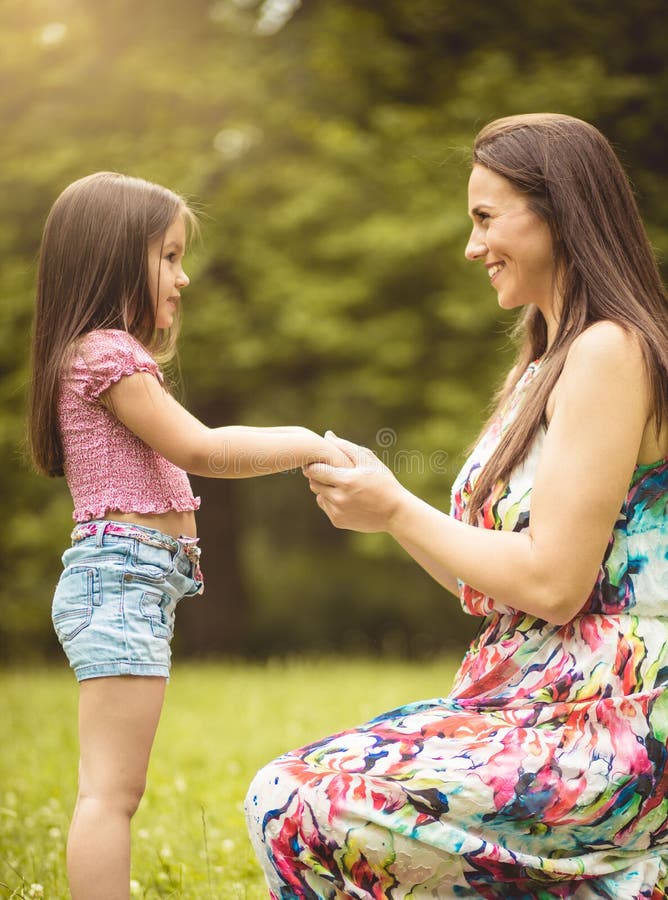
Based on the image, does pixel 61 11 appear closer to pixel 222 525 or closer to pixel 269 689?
pixel 222 525

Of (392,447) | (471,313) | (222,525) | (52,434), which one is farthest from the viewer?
(222,525)

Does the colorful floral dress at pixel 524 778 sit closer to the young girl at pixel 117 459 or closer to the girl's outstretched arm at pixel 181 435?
the young girl at pixel 117 459

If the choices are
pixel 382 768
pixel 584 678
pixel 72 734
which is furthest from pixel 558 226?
pixel 72 734

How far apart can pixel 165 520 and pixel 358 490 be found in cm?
49

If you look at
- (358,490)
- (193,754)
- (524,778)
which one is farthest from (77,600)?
(193,754)

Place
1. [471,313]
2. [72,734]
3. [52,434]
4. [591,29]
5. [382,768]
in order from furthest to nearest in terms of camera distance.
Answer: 1. [471,313]
2. [591,29]
3. [72,734]
4. [52,434]
5. [382,768]

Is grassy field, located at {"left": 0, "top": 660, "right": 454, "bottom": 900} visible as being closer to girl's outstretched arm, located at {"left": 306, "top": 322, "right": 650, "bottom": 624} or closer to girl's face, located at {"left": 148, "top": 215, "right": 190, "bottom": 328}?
girl's outstretched arm, located at {"left": 306, "top": 322, "right": 650, "bottom": 624}

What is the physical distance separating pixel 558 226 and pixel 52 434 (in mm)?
1319

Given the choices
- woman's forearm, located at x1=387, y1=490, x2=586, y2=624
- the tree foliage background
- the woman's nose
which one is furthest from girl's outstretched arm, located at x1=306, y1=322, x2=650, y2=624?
the tree foliage background

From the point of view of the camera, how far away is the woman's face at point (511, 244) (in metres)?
2.30

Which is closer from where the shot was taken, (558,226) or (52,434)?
(558,226)

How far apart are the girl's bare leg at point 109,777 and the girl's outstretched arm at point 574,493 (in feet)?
2.55

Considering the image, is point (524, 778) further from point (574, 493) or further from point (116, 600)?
point (116, 600)

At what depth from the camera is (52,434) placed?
2.45 metres
